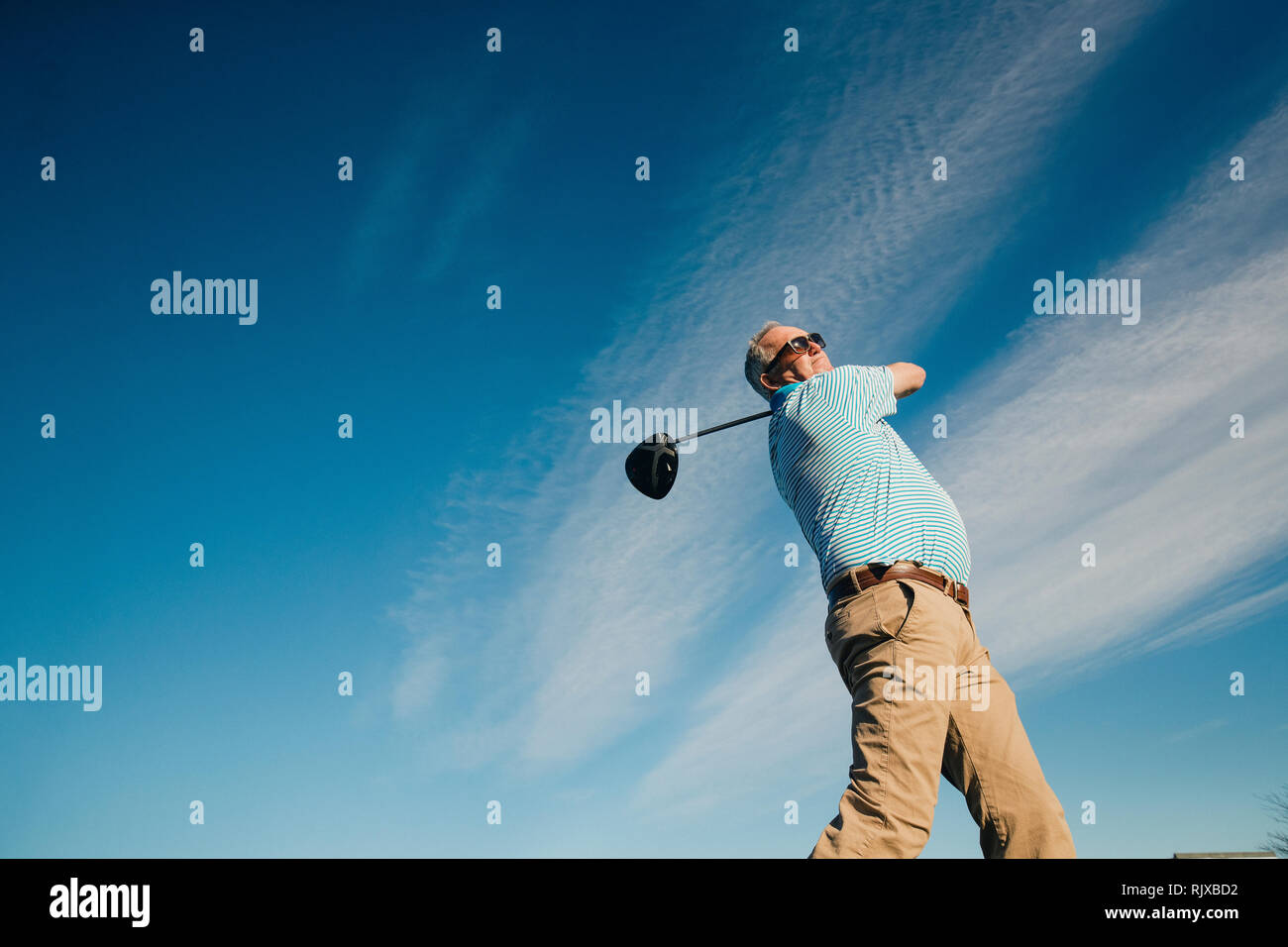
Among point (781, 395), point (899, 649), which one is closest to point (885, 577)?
point (899, 649)

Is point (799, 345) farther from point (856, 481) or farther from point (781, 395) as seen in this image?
point (856, 481)

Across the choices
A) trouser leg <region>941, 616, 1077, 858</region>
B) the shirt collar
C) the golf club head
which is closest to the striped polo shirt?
the shirt collar

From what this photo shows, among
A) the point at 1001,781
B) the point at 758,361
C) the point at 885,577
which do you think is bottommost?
the point at 1001,781

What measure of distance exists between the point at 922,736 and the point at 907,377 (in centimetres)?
191

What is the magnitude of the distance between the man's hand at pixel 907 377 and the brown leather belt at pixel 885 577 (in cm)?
113

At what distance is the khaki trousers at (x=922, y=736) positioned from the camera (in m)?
2.73

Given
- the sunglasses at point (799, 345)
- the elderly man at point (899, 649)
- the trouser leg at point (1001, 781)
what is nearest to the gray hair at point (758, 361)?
the sunglasses at point (799, 345)

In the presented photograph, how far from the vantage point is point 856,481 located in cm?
338

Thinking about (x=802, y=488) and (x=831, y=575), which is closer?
(x=831, y=575)

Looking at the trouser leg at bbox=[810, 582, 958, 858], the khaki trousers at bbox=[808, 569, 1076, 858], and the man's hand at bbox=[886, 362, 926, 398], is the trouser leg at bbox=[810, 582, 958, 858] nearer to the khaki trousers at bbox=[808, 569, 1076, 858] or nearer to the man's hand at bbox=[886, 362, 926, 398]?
the khaki trousers at bbox=[808, 569, 1076, 858]
